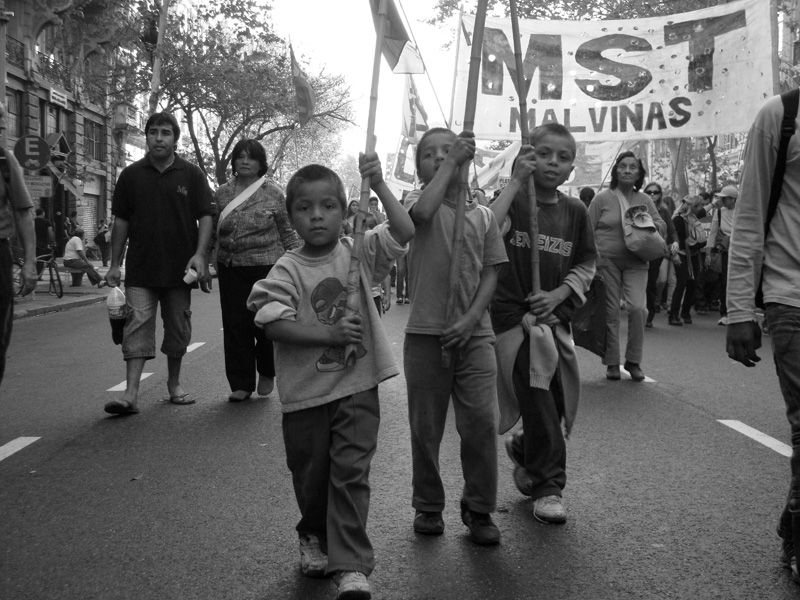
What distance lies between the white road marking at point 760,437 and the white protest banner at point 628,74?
540 cm

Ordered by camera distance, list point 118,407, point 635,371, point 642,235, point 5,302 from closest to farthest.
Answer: point 5,302 → point 118,407 → point 642,235 → point 635,371

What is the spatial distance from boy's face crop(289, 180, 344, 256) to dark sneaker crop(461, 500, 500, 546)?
1228 mm

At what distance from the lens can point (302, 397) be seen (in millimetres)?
3391

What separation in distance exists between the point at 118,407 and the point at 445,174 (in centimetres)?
363

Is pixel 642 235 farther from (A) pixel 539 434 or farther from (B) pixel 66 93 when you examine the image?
(B) pixel 66 93

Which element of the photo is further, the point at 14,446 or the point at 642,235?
the point at 642,235

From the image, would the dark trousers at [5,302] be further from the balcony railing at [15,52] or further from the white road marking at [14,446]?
the balcony railing at [15,52]

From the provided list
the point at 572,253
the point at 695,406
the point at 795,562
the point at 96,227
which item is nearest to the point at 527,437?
the point at 572,253

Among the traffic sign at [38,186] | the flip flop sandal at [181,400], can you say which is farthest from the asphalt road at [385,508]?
the traffic sign at [38,186]

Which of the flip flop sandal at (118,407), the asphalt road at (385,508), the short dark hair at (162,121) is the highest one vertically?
the short dark hair at (162,121)

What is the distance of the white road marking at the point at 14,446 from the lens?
18.1ft

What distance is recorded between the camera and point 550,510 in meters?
4.16

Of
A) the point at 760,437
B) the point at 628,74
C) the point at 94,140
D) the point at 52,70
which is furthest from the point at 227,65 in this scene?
the point at 760,437

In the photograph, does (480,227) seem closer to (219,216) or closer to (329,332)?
(329,332)
